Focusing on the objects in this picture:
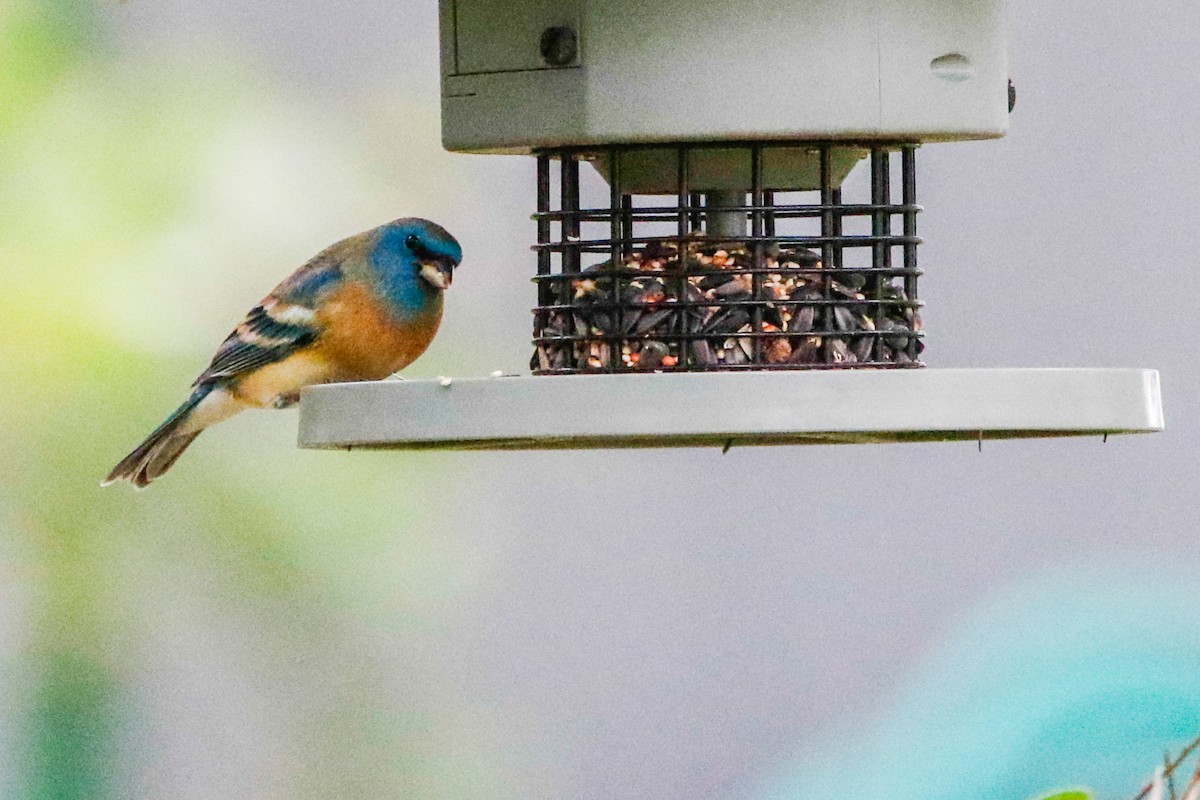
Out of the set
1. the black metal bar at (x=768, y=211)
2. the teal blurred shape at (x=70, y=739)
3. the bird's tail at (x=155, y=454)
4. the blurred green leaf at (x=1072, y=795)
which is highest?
the black metal bar at (x=768, y=211)

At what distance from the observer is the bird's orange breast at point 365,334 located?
3.91m

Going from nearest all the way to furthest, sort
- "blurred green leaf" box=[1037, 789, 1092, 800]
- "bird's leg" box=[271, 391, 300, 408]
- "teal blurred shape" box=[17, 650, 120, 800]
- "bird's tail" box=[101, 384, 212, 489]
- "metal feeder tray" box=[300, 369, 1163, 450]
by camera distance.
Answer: "blurred green leaf" box=[1037, 789, 1092, 800] < "metal feeder tray" box=[300, 369, 1163, 450] < "bird's leg" box=[271, 391, 300, 408] < "bird's tail" box=[101, 384, 212, 489] < "teal blurred shape" box=[17, 650, 120, 800]

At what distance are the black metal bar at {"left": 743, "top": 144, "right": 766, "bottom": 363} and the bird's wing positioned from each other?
1.00m

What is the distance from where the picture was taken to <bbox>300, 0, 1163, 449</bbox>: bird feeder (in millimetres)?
2629

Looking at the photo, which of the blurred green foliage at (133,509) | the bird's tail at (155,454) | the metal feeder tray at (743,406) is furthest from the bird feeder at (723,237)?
the blurred green foliage at (133,509)

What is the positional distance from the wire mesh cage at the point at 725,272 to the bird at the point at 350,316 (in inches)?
22.5

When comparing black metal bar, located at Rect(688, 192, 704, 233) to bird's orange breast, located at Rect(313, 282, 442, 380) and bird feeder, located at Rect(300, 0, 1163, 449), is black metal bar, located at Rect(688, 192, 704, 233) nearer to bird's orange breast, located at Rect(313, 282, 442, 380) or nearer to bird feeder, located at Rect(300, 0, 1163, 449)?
bird feeder, located at Rect(300, 0, 1163, 449)

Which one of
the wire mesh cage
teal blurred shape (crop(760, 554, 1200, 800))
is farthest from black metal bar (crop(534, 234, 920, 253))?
teal blurred shape (crop(760, 554, 1200, 800))

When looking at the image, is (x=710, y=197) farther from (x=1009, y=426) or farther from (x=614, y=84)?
(x=1009, y=426)

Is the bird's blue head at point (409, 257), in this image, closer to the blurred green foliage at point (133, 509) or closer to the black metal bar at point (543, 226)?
the black metal bar at point (543, 226)

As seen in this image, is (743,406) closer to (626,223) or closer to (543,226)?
(626,223)

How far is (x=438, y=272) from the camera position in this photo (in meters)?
3.84

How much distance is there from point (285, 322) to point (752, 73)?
136 centimetres

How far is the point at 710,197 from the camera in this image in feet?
10.8
